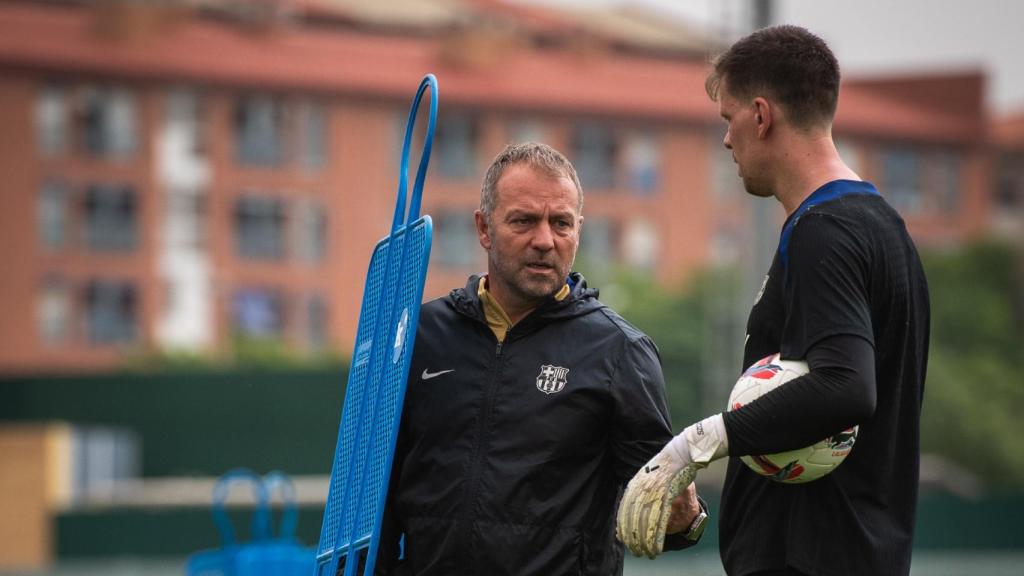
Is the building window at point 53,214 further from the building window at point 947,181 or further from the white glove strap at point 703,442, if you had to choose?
the white glove strap at point 703,442

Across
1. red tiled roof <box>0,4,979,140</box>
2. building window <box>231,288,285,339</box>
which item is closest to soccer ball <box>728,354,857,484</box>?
building window <box>231,288,285,339</box>

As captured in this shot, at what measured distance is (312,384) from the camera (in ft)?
106

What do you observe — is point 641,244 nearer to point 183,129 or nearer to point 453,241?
point 453,241

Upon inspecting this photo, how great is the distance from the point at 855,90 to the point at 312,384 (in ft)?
135

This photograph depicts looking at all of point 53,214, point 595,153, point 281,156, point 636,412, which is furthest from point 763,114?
point 595,153

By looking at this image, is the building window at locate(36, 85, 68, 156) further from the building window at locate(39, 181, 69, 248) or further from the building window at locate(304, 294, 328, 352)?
the building window at locate(304, 294, 328, 352)

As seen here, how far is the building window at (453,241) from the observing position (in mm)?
57875

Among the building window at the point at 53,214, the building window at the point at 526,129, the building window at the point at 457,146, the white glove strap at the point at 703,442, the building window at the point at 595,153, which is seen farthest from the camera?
the building window at the point at 526,129

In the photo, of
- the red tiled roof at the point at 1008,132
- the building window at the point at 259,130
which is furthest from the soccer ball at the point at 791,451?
the red tiled roof at the point at 1008,132

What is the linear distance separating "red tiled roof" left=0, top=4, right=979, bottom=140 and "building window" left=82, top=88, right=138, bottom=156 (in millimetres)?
804

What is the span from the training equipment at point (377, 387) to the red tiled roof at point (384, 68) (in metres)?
53.2

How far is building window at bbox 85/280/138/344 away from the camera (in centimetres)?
5388

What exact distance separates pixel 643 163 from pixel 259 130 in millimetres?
14780

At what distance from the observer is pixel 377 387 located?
3898mm
